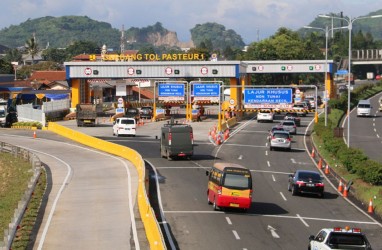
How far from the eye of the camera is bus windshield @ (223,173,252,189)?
35.2 metres

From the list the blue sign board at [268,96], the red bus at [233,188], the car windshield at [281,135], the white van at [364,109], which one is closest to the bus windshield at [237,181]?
the red bus at [233,188]

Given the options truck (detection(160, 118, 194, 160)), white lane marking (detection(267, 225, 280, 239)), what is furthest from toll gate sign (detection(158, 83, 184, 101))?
white lane marking (detection(267, 225, 280, 239))

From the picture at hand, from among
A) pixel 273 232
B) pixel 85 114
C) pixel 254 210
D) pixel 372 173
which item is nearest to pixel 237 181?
pixel 254 210

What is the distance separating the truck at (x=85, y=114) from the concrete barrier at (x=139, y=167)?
3967 millimetres

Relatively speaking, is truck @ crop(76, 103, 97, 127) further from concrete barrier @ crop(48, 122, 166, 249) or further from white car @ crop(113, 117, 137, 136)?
white car @ crop(113, 117, 137, 136)

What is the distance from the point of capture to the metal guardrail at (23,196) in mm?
26862

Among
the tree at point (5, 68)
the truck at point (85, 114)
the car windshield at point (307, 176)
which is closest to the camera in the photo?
the car windshield at point (307, 176)

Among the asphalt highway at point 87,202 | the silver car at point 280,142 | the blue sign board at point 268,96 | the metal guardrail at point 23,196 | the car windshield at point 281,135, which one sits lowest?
the asphalt highway at point 87,202

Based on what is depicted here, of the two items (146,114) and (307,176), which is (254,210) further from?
(146,114)

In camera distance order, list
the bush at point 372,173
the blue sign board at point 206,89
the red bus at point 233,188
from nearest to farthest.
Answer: the red bus at point 233,188
the bush at point 372,173
the blue sign board at point 206,89

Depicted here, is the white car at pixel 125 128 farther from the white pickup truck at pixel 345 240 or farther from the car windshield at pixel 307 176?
the white pickup truck at pixel 345 240

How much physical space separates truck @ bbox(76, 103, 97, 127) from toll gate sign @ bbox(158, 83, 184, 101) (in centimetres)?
1092

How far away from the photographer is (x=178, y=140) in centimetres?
5500

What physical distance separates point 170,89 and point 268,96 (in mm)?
18027
